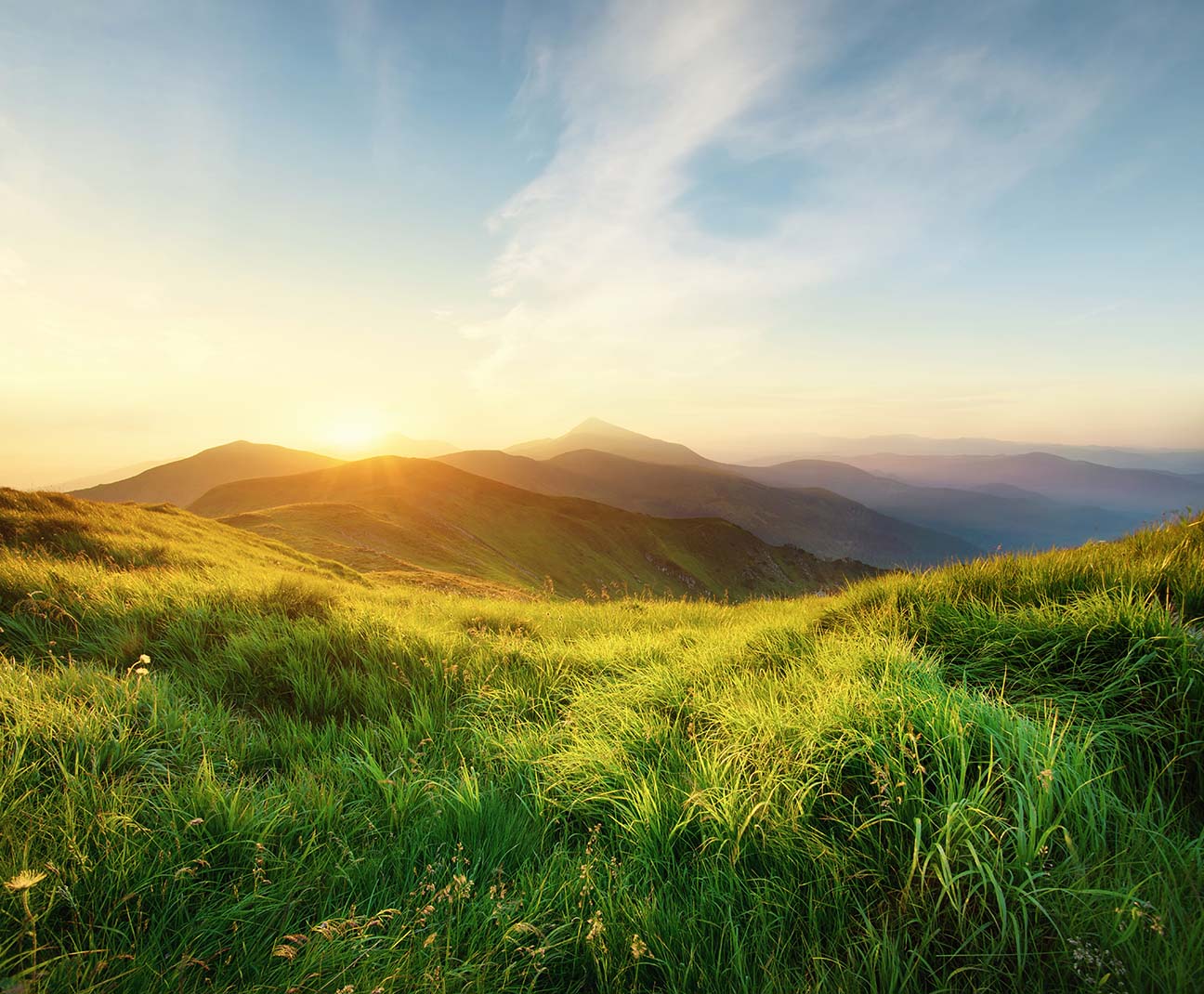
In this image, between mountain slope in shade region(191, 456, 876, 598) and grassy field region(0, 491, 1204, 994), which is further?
mountain slope in shade region(191, 456, 876, 598)

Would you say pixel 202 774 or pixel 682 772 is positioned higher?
pixel 202 774

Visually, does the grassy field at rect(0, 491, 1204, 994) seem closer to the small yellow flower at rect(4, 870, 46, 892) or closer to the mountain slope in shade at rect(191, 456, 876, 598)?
the small yellow flower at rect(4, 870, 46, 892)

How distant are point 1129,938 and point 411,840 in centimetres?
304

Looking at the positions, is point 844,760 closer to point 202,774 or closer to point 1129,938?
point 1129,938

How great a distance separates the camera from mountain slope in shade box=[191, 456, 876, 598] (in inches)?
1527

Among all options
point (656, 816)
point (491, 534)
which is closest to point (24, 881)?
point (656, 816)

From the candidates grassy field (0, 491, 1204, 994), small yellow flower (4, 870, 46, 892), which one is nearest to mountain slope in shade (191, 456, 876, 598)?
grassy field (0, 491, 1204, 994)

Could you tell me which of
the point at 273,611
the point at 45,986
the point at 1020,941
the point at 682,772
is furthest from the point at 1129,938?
the point at 273,611

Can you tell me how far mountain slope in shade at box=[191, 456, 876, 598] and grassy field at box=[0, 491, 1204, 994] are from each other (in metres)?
22.6

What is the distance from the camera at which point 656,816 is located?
279 cm

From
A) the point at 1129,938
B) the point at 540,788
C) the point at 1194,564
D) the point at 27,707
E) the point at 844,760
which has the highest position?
the point at 1194,564

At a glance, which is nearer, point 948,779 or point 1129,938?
point 1129,938

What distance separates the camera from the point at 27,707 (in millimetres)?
3203

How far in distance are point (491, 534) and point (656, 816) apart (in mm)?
73272
